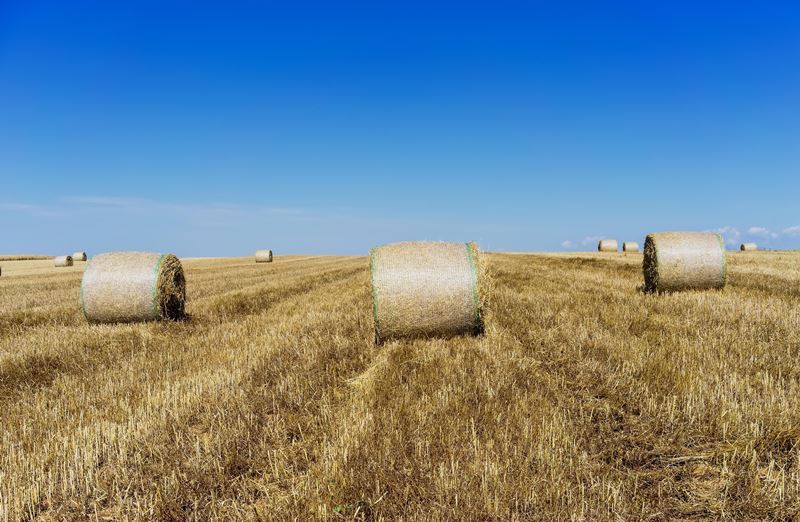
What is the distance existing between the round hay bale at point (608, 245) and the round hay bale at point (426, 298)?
115 ft

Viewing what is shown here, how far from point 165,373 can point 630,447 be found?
208 inches

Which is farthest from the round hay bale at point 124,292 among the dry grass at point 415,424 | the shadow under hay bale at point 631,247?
the shadow under hay bale at point 631,247

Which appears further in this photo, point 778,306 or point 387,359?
point 778,306

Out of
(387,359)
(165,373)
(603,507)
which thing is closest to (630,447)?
(603,507)

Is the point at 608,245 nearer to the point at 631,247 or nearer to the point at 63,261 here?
the point at 631,247

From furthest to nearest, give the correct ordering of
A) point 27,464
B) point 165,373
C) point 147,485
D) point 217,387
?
A: 1. point 165,373
2. point 217,387
3. point 27,464
4. point 147,485

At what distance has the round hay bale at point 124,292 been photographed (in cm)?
947

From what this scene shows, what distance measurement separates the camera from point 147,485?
333 centimetres

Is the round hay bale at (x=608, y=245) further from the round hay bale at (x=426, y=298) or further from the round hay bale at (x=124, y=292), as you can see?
the round hay bale at (x=124, y=292)

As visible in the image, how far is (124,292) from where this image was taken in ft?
31.2

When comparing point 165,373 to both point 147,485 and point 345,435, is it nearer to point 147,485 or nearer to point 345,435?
point 147,485

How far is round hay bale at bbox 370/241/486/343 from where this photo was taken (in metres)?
7.32

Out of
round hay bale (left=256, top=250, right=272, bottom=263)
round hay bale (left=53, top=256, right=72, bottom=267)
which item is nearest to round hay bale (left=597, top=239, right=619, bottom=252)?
round hay bale (left=256, top=250, right=272, bottom=263)

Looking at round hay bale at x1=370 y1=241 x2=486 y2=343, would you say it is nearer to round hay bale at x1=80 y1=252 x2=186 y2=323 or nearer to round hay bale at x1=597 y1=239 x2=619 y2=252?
round hay bale at x1=80 y1=252 x2=186 y2=323
